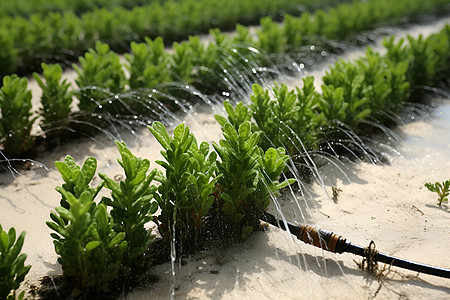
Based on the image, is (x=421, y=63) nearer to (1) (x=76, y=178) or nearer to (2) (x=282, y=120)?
(2) (x=282, y=120)

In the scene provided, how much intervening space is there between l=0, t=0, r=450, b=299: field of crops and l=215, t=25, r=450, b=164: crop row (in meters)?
0.01

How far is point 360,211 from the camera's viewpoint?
3.13 metres

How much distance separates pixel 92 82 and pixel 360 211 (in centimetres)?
289

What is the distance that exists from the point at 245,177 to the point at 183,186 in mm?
379

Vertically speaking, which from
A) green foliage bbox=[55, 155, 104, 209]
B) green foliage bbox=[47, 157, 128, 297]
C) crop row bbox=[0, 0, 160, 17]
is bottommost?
green foliage bbox=[47, 157, 128, 297]

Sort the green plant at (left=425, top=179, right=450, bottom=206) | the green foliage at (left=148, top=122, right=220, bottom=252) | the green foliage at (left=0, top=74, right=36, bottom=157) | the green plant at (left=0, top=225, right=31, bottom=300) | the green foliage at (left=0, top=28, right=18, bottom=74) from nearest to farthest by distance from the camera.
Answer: the green plant at (left=0, top=225, right=31, bottom=300) → the green foliage at (left=148, top=122, right=220, bottom=252) → the green plant at (left=425, top=179, right=450, bottom=206) → the green foliage at (left=0, top=74, right=36, bottom=157) → the green foliage at (left=0, top=28, right=18, bottom=74)

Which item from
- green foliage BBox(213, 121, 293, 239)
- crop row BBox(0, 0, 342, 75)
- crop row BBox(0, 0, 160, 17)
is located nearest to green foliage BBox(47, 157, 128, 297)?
green foliage BBox(213, 121, 293, 239)

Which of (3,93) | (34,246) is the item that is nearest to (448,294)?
(34,246)

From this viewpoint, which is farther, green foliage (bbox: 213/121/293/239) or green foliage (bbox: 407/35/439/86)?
green foliage (bbox: 407/35/439/86)

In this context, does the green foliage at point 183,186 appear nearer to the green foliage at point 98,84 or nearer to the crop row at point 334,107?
the crop row at point 334,107

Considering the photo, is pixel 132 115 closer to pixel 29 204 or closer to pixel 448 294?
pixel 29 204

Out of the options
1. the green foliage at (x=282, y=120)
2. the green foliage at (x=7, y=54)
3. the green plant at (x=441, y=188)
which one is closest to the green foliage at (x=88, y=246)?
the green foliage at (x=282, y=120)

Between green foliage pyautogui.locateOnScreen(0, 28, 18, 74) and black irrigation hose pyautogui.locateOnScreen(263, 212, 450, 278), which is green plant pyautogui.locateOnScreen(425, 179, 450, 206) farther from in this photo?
green foliage pyautogui.locateOnScreen(0, 28, 18, 74)

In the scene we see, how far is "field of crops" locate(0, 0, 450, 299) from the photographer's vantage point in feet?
7.79
